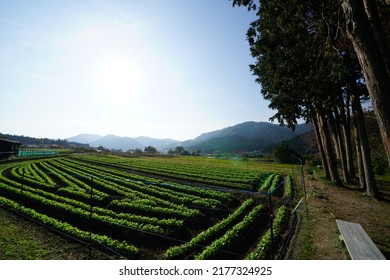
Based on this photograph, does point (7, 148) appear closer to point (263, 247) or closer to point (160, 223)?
point (160, 223)

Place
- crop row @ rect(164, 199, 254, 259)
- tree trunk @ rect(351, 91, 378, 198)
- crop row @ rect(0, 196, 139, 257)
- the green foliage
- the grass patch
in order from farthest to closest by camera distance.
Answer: the green foliage
tree trunk @ rect(351, 91, 378, 198)
crop row @ rect(0, 196, 139, 257)
crop row @ rect(164, 199, 254, 259)
the grass patch

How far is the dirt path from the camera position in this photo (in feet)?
27.6

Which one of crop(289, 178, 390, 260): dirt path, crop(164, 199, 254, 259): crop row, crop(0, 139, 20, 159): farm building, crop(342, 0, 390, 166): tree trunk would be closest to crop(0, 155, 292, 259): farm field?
crop(164, 199, 254, 259): crop row

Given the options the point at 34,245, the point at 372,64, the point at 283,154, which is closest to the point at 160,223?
the point at 34,245

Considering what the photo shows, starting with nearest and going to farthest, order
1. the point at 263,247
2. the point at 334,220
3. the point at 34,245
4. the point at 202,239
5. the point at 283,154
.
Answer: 1. the point at 263,247
2. the point at 34,245
3. the point at 202,239
4. the point at 334,220
5. the point at 283,154

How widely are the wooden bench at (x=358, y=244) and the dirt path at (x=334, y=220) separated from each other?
0.63 metres

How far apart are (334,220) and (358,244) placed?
4.89 m

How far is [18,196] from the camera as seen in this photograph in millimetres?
15609

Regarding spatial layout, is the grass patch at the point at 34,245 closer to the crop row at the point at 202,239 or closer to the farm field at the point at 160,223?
the farm field at the point at 160,223

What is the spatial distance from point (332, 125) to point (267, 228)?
15.9 metres

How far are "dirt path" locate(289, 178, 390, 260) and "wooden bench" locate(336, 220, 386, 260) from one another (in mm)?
628

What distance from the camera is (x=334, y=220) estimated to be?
1195 centimetres

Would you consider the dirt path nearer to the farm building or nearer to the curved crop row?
the curved crop row

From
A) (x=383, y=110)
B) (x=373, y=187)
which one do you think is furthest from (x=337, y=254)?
(x=373, y=187)
